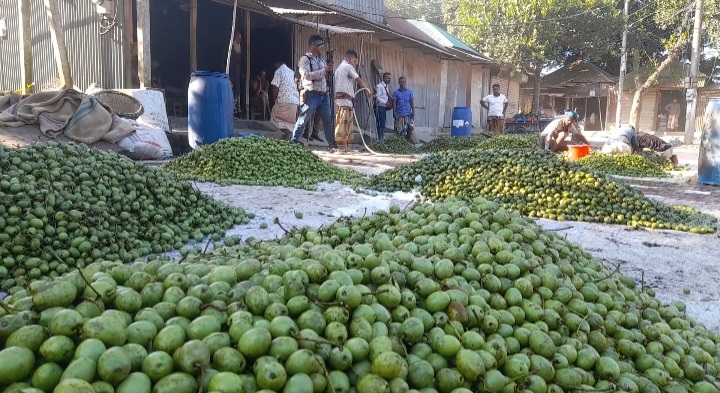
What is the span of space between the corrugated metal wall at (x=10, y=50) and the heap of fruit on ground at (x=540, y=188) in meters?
9.27

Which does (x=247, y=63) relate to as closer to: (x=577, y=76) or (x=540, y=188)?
(x=540, y=188)

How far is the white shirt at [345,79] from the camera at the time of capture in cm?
962

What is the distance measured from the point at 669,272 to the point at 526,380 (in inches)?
95.2

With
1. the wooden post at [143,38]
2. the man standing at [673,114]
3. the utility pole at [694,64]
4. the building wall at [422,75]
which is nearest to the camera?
the wooden post at [143,38]

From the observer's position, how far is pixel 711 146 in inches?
308

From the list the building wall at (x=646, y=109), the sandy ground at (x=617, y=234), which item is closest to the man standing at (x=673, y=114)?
the building wall at (x=646, y=109)

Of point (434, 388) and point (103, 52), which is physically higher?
point (103, 52)

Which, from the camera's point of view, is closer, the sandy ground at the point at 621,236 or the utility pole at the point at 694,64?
the sandy ground at the point at 621,236

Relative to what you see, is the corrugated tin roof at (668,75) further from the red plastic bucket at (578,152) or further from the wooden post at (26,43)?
the wooden post at (26,43)

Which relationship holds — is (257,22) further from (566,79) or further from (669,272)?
(566,79)

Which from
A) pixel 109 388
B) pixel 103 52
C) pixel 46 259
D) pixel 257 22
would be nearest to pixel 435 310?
pixel 109 388

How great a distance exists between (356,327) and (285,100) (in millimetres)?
9572

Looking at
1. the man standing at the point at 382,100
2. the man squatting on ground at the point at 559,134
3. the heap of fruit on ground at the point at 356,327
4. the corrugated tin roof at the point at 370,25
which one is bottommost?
the heap of fruit on ground at the point at 356,327

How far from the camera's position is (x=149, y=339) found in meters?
1.39
